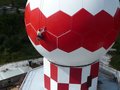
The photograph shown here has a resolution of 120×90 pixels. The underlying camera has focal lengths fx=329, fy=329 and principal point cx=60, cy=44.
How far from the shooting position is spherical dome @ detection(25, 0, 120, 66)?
17.0 ft

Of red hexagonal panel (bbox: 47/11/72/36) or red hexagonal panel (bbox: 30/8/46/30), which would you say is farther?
red hexagonal panel (bbox: 30/8/46/30)

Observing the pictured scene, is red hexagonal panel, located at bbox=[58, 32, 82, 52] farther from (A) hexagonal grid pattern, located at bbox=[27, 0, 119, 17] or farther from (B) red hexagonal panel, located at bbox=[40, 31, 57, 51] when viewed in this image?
(A) hexagonal grid pattern, located at bbox=[27, 0, 119, 17]

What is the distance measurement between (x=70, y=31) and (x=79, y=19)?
236mm

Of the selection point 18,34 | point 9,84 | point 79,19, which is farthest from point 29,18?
point 18,34

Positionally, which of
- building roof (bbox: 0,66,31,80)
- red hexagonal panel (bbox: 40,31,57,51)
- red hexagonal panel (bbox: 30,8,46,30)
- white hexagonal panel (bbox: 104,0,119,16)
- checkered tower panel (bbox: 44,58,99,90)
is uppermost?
white hexagonal panel (bbox: 104,0,119,16)

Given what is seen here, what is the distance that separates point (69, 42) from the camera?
5262 mm

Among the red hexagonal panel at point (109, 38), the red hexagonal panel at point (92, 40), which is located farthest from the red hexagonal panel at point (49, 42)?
the red hexagonal panel at point (109, 38)

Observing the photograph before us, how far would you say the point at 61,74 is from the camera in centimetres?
594

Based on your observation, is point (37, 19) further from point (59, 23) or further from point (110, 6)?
point (110, 6)

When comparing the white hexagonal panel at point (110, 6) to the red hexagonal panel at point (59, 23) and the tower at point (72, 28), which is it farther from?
the red hexagonal panel at point (59, 23)

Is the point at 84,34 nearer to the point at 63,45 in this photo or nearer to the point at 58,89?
the point at 63,45

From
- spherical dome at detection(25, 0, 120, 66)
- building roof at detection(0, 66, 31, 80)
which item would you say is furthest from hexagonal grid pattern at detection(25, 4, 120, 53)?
building roof at detection(0, 66, 31, 80)

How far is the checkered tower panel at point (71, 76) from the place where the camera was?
589cm

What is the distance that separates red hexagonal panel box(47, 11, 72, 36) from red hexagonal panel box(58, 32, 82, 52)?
10cm
